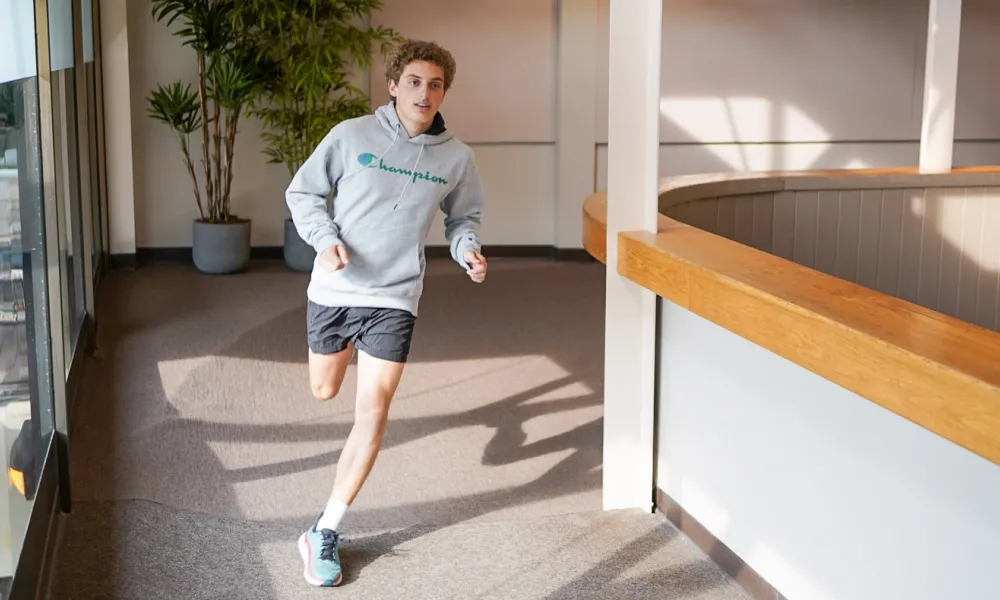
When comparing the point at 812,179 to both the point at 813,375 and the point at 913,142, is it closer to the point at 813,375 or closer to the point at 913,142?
the point at 813,375

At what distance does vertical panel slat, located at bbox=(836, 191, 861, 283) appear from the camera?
5262mm

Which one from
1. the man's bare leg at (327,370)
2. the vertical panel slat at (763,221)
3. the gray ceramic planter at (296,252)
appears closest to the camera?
the man's bare leg at (327,370)

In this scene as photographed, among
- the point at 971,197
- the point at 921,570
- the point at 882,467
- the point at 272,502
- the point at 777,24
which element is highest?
the point at 777,24

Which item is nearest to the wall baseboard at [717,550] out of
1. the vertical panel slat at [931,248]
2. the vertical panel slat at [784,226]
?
the vertical panel slat at [784,226]

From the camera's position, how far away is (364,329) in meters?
3.47

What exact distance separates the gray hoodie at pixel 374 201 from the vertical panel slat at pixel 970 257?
2.79 m

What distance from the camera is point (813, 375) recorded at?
291 cm

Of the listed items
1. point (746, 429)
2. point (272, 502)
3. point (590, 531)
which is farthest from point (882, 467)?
point (272, 502)

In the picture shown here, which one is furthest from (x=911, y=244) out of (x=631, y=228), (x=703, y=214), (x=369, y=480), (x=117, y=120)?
(x=117, y=120)

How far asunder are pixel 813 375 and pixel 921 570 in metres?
0.55

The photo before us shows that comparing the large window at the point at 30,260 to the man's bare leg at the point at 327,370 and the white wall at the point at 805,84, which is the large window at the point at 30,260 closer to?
the man's bare leg at the point at 327,370

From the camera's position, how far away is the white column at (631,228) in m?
3.64

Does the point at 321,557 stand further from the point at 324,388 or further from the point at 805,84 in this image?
the point at 805,84

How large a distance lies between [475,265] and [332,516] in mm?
809
